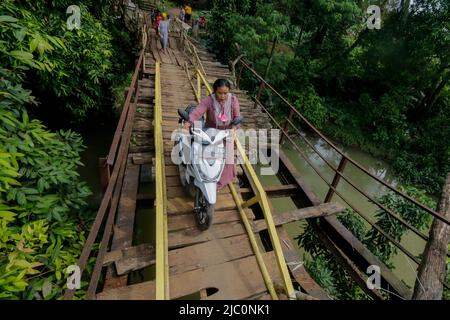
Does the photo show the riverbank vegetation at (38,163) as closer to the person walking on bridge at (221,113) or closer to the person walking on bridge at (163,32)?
the person walking on bridge at (221,113)

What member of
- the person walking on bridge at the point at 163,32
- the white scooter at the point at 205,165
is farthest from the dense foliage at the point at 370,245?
the person walking on bridge at the point at 163,32

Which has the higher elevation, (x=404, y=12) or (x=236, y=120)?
(x=404, y=12)

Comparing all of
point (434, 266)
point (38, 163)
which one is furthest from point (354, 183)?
point (38, 163)

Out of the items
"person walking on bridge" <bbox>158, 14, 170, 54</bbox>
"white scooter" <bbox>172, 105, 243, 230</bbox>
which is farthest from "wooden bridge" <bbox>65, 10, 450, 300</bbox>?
"person walking on bridge" <bbox>158, 14, 170, 54</bbox>

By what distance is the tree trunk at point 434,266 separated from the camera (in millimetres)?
2818

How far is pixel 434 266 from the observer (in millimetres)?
2900

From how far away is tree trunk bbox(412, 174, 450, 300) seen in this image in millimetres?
2818

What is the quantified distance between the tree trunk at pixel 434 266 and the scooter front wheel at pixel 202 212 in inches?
100

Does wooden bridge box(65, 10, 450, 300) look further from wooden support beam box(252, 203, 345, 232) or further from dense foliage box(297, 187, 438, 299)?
dense foliage box(297, 187, 438, 299)

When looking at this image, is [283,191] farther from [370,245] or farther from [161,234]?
[161,234]

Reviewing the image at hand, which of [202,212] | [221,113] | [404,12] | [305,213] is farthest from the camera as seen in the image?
[404,12]

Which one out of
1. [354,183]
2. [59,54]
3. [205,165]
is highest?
[59,54]

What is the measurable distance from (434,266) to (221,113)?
330 centimetres

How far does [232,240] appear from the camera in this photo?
11.6 ft
